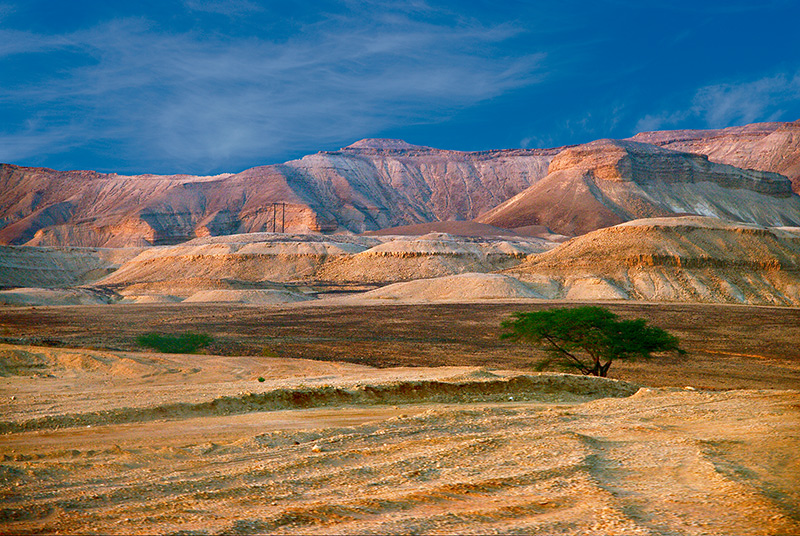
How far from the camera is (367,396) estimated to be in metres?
16.0

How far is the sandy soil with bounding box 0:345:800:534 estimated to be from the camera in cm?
625

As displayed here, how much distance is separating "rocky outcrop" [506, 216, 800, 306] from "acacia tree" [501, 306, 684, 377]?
39759 millimetres

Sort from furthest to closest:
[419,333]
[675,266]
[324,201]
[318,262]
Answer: [324,201] → [318,262] → [675,266] → [419,333]

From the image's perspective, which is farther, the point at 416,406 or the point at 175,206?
the point at 175,206

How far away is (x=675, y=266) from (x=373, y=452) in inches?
2671

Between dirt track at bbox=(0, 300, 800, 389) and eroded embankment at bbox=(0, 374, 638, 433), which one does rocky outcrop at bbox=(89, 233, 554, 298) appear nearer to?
dirt track at bbox=(0, 300, 800, 389)

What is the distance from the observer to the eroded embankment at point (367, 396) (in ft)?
41.2

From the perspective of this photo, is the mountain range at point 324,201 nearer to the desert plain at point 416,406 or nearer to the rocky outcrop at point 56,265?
the rocky outcrop at point 56,265

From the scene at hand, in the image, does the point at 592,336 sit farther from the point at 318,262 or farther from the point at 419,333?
the point at 318,262

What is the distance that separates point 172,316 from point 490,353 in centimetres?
2845

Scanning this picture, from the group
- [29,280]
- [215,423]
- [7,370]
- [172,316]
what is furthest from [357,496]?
[29,280]

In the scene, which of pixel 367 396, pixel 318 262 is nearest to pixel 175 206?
pixel 318 262

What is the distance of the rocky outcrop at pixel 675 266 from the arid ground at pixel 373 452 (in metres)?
45.5

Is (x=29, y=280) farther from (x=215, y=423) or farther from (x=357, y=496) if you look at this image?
(x=357, y=496)
